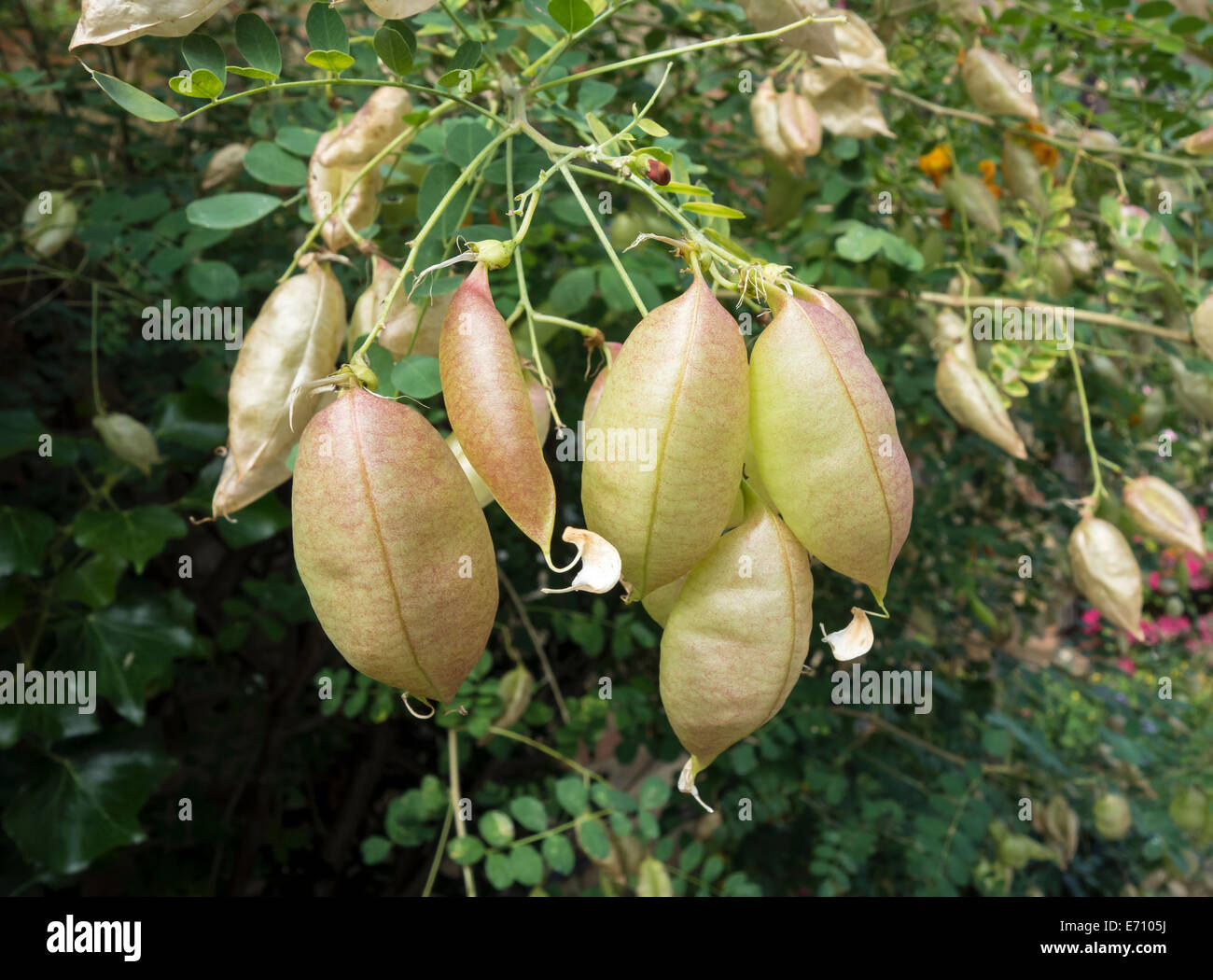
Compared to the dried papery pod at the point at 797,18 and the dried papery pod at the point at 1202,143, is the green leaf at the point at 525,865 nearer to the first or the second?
the dried papery pod at the point at 797,18

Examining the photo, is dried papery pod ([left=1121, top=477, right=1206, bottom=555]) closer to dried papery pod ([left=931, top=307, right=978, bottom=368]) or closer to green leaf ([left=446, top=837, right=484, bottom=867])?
dried papery pod ([left=931, top=307, right=978, bottom=368])

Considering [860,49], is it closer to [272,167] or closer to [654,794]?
[272,167]

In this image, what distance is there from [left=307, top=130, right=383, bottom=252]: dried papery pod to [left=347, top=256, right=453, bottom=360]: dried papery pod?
48mm

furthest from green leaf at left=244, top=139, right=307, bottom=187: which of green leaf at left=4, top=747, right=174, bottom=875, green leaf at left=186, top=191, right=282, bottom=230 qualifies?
green leaf at left=4, top=747, right=174, bottom=875

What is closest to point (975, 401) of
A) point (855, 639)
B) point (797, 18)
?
point (797, 18)

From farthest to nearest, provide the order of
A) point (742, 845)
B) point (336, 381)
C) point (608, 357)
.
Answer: point (742, 845) < point (608, 357) < point (336, 381)

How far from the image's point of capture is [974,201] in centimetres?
107

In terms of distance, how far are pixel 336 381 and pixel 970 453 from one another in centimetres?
154

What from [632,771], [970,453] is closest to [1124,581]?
[970,453]

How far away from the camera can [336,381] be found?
37 centimetres

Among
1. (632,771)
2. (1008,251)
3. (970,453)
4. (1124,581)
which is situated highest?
(1008,251)

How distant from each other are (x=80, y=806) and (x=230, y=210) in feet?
2.69

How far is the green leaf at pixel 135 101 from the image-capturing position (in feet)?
1.33
